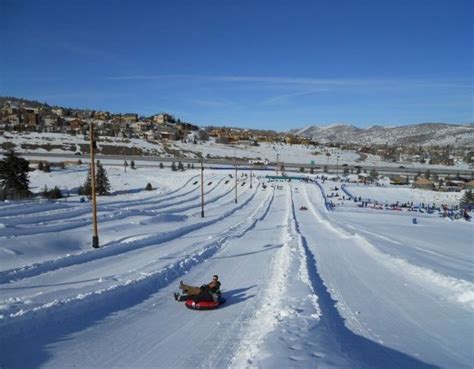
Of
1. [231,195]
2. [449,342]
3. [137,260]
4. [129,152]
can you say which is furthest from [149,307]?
[129,152]

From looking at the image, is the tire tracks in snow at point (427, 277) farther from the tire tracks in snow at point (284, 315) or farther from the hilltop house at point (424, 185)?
the hilltop house at point (424, 185)

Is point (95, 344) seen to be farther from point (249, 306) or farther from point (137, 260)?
point (137, 260)

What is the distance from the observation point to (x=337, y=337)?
8984 mm

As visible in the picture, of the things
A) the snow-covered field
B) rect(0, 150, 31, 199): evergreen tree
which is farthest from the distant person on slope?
rect(0, 150, 31, 199): evergreen tree

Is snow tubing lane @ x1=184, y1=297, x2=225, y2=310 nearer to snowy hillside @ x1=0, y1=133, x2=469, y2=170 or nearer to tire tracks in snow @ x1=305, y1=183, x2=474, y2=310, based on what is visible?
tire tracks in snow @ x1=305, y1=183, x2=474, y2=310

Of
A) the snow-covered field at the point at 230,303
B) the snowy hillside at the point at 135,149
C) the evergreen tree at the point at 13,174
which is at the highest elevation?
the snowy hillside at the point at 135,149

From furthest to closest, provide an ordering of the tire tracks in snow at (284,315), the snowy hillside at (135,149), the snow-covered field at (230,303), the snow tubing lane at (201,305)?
the snowy hillside at (135,149) < the snow tubing lane at (201,305) < the snow-covered field at (230,303) < the tire tracks in snow at (284,315)

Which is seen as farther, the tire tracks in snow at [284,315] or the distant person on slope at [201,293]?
the distant person on slope at [201,293]

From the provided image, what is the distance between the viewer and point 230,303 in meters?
11.7

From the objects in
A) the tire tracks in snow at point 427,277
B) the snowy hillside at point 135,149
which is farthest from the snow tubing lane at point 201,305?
the snowy hillside at point 135,149

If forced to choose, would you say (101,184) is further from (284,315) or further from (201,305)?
(284,315)

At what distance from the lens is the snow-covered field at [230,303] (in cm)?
786

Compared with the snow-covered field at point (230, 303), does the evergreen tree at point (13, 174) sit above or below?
above

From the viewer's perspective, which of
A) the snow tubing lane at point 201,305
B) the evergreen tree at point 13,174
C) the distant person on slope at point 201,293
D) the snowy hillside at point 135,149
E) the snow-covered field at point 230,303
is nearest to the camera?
the snow-covered field at point 230,303
